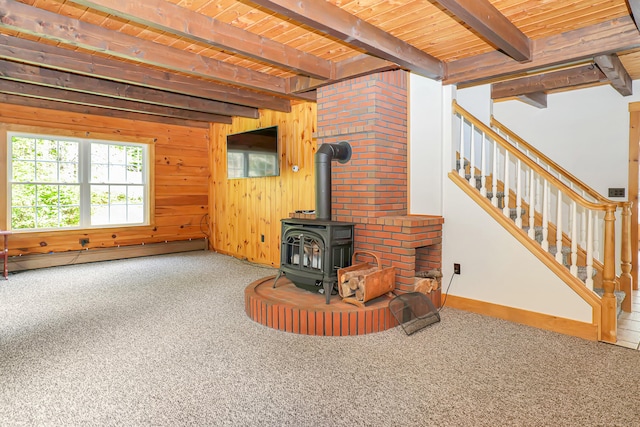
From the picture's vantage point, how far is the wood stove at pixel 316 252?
3.27 metres

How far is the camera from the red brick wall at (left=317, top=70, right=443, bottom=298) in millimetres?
3412

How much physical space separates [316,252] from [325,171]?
2.64 ft

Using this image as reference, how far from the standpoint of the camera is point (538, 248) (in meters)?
3.15

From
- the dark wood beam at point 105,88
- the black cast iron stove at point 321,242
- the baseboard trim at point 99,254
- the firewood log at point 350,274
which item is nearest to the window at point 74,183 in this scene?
the baseboard trim at point 99,254

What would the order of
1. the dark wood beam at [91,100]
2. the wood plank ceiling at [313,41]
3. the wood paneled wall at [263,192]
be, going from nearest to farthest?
the wood plank ceiling at [313,41] < the dark wood beam at [91,100] < the wood paneled wall at [263,192]

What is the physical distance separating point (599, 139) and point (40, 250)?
757cm

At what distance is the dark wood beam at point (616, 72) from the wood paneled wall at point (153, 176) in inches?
233

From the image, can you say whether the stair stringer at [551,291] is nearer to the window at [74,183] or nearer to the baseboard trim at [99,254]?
the baseboard trim at [99,254]

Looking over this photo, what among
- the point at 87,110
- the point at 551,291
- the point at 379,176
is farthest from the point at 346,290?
the point at 87,110

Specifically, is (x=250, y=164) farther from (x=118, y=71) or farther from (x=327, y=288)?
(x=327, y=288)

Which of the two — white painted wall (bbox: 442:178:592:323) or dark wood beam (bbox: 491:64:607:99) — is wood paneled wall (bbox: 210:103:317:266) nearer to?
white painted wall (bbox: 442:178:592:323)

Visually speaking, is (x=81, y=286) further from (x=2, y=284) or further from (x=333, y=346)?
(x=333, y=346)

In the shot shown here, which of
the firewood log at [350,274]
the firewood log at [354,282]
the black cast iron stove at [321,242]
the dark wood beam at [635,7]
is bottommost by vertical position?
the firewood log at [354,282]

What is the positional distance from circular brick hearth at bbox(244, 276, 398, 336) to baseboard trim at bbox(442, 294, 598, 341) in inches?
32.9
